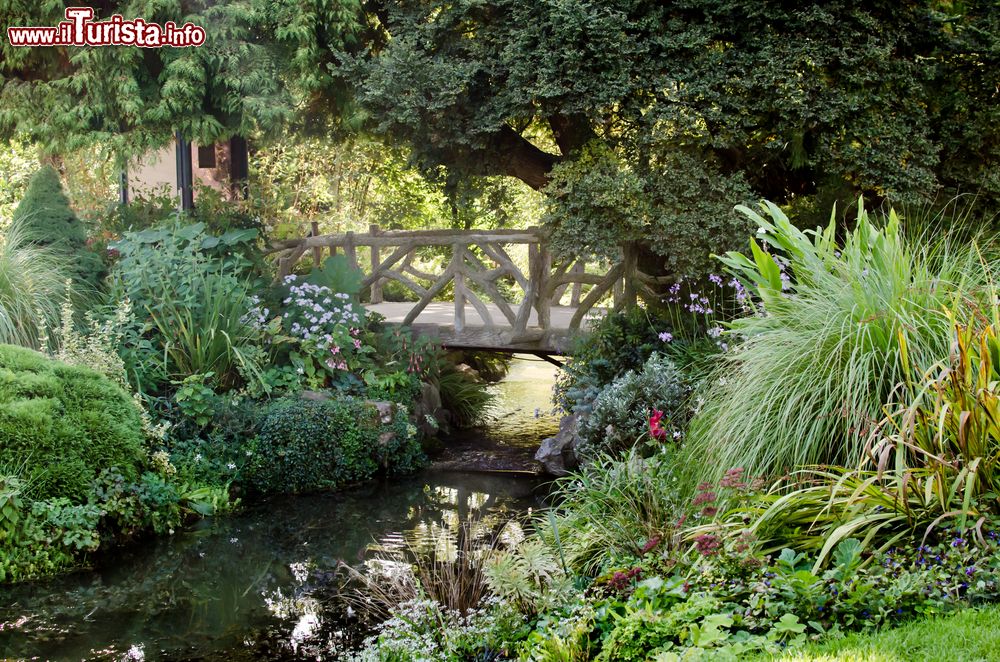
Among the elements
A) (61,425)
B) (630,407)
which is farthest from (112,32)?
(630,407)

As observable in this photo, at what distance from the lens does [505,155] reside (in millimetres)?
9562

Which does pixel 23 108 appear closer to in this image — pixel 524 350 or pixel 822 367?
pixel 524 350

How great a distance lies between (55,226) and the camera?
8.52m

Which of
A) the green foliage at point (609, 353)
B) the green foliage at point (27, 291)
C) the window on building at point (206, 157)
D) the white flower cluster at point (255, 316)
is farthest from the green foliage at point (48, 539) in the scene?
the window on building at point (206, 157)

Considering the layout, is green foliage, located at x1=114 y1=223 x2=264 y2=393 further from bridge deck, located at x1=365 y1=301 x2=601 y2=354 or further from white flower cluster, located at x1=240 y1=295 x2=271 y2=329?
bridge deck, located at x1=365 y1=301 x2=601 y2=354

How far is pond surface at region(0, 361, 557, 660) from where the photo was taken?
464cm

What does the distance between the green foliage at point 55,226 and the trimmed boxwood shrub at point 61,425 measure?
7.21 feet

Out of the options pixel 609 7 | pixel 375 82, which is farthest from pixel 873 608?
pixel 375 82

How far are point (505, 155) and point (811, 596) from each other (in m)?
7.02

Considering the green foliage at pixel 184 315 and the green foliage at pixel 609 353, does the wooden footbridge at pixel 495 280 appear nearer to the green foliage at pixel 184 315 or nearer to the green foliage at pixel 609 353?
the green foliage at pixel 609 353

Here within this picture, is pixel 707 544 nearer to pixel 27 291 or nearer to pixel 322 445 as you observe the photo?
pixel 322 445

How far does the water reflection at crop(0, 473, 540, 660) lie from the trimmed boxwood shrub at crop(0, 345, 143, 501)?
635 mm

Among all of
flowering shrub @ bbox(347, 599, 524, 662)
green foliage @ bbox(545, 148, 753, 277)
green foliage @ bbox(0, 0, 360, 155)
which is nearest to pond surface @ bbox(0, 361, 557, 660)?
flowering shrub @ bbox(347, 599, 524, 662)

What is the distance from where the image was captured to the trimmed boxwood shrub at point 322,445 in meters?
7.43
